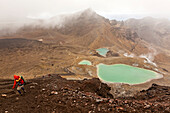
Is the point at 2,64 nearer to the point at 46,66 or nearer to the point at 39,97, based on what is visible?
the point at 46,66

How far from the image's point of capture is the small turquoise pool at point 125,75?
29772 mm

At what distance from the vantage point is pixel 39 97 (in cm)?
804

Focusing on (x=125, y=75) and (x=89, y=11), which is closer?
(x=125, y=75)

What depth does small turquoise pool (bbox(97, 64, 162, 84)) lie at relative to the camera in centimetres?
2977

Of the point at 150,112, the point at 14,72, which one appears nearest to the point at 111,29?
the point at 14,72

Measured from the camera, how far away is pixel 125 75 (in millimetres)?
33219

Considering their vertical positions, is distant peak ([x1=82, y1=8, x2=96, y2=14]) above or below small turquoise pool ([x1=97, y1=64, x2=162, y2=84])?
above

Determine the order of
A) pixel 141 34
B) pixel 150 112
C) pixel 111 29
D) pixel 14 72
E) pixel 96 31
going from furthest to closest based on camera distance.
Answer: pixel 141 34 → pixel 111 29 → pixel 96 31 → pixel 14 72 → pixel 150 112

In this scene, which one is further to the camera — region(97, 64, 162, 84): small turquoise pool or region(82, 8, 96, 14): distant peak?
region(82, 8, 96, 14): distant peak

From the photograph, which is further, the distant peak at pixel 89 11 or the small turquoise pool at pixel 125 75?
the distant peak at pixel 89 11

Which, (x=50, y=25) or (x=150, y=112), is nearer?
(x=150, y=112)

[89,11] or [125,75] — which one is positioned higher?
[89,11]

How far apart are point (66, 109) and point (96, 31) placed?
88865 mm

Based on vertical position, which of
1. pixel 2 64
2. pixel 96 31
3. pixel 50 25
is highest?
pixel 50 25
